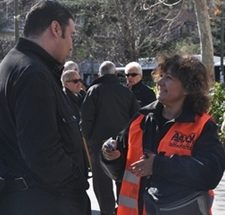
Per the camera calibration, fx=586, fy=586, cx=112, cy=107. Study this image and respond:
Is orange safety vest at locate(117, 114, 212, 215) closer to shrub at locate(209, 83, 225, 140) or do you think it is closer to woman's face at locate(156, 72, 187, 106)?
woman's face at locate(156, 72, 187, 106)

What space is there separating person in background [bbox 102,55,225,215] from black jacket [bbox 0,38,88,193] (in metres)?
0.51

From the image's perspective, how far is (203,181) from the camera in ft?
10.6

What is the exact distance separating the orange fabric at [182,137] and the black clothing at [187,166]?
0.02 metres

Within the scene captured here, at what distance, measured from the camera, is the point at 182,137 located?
328 cm

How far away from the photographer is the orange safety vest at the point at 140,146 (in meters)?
3.27

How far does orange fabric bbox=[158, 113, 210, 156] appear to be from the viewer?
3.26m

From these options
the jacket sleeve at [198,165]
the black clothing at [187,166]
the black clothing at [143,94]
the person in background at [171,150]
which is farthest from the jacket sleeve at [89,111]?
the jacket sleeve at [198,165]

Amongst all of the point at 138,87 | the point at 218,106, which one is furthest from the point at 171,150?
the point at 218,106

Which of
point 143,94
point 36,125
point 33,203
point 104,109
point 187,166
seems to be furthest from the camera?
point 143,94

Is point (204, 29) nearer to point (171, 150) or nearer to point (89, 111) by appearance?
point (89, 111)

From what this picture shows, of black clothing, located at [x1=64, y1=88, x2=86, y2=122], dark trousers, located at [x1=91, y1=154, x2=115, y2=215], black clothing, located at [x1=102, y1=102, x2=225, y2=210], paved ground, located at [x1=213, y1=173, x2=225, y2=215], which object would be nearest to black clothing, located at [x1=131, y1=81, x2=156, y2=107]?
black clothing, located at [x1=64, y1=88, x2=86, y2=122]

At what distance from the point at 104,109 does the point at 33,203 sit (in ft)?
12.4

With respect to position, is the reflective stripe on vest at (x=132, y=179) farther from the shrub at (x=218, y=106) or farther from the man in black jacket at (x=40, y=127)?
the shrub at (x=218, y=106)

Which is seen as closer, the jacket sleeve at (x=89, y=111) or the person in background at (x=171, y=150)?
the person in background at (x=171, y=150)
